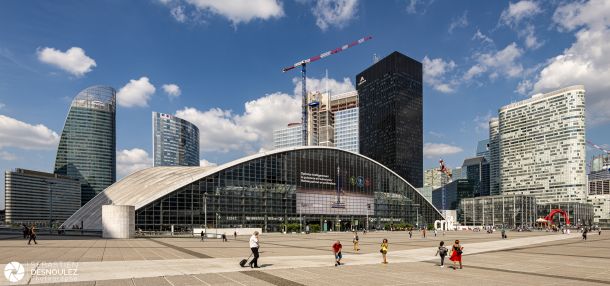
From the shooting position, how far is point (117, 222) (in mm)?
59188

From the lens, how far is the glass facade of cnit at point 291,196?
79125 millimetres

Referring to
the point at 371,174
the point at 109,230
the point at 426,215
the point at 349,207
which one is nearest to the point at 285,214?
the point at 349,207

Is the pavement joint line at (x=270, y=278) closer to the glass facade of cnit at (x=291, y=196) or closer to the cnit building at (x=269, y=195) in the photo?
the cnit building at (x=269, y=195)

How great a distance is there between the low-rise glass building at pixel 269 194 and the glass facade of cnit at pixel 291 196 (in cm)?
16

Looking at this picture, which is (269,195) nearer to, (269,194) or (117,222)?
(269,194)

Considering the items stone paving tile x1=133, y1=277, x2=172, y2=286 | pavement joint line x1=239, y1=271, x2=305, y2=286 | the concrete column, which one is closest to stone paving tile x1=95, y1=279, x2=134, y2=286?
stone paving tile x1=133, y1=277, x2=172, y2=286

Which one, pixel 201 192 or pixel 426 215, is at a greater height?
pixel 201 192

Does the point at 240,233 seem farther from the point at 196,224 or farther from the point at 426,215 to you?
the point at 426,215

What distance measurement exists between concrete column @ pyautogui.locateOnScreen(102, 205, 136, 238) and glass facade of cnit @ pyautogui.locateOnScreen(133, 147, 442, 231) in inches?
563

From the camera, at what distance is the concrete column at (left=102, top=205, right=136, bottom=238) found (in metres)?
59.2

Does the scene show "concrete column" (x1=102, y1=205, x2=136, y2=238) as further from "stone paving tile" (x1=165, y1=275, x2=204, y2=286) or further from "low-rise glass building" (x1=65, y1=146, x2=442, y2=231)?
"stone paving tile" (x1=165, y1=275, x2=204, y2=286)

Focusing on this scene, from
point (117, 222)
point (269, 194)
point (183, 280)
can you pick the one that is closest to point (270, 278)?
point (183, 280)

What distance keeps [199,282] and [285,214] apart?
76813mm

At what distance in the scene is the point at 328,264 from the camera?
2614cm
